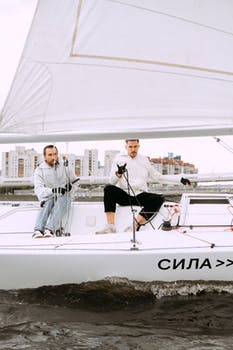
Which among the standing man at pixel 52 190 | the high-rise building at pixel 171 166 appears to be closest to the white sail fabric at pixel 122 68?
the standing man at pixel 52 190

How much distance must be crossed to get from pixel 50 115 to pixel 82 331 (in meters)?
1.91

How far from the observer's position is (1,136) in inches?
152

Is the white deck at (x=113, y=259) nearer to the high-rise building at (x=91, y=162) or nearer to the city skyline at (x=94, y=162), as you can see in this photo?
the city skyline at (x=94, y=162)

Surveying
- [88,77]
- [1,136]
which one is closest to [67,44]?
[88,77]

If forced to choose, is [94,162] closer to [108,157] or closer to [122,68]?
[108,157]

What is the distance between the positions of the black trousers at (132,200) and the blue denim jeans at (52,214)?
0.59m

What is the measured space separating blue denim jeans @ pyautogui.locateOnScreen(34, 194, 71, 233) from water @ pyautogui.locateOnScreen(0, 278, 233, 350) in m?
1.38

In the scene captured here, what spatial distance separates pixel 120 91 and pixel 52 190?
6.81 ft

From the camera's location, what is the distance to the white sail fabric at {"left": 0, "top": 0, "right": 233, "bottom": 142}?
405cm

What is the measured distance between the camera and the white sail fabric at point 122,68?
4050 millimetres

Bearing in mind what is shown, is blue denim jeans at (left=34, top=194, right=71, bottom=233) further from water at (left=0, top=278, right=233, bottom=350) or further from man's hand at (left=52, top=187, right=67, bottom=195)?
water at (left=0, top=278, right=233, bottom=350)

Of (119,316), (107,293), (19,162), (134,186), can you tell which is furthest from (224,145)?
(19,162)

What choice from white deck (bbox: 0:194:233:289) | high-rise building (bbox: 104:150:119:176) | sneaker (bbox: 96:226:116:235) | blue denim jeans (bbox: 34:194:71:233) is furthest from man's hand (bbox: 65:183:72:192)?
white deck (bbox: 0:194:233:289)

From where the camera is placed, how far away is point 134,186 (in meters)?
5.93
